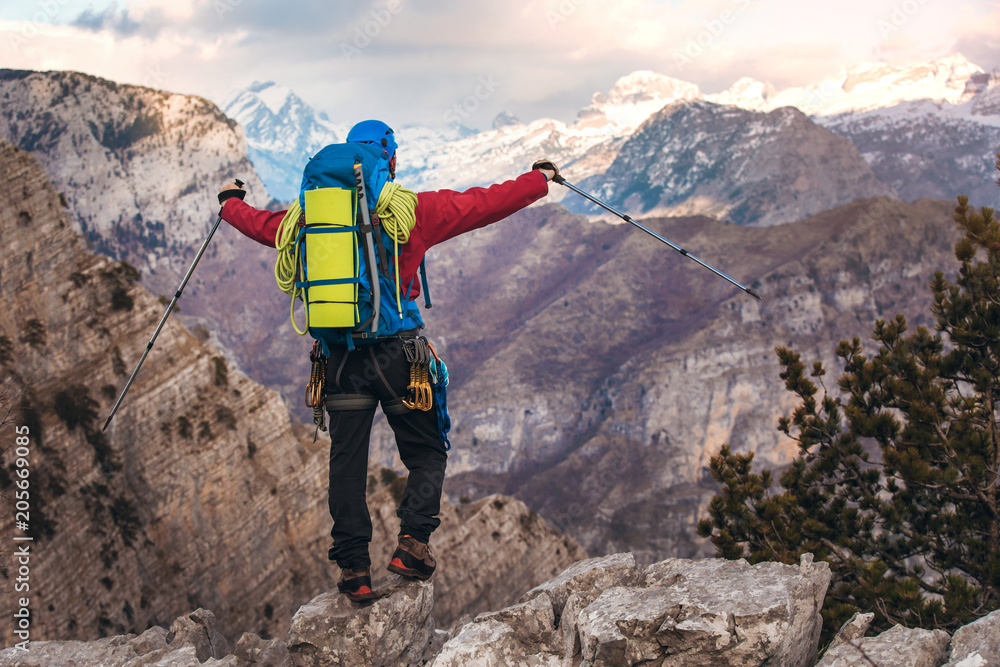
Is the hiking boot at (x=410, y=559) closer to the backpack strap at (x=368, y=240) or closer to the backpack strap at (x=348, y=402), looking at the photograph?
the backpack strap at (x=348, y=402)

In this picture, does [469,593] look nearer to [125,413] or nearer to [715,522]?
[125,413]

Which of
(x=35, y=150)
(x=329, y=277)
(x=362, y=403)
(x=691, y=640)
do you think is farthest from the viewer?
(x=35, y=150)

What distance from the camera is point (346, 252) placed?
279 inches

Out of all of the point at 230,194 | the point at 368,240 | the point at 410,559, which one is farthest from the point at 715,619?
the point at 230,194

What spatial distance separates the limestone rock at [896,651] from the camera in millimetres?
6156

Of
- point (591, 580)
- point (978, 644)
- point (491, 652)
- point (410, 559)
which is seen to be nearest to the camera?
point (978, 644)

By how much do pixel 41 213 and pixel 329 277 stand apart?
32875 millimetres

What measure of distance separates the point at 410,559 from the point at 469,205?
403 cm

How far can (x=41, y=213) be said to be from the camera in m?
32.9

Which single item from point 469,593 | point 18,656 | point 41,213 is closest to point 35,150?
point 41,213

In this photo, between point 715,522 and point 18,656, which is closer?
point 18,656

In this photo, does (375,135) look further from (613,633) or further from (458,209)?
(613,633)

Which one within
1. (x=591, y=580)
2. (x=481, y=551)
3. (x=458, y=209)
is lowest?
(x=481, y=551)

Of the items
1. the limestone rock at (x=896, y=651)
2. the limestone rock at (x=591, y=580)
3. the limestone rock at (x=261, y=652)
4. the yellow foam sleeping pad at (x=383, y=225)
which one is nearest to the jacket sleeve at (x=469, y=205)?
the yellow foam sleeping pad at (x=383, y=225)
